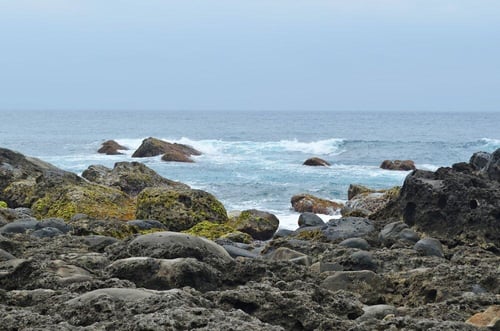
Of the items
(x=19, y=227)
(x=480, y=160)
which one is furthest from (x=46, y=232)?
(x=480, y=160)

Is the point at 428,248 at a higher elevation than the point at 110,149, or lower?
higher

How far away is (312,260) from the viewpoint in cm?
839

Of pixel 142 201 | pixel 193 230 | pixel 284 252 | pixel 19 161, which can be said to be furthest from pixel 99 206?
pixel 284 252

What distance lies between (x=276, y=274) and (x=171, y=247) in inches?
38.8

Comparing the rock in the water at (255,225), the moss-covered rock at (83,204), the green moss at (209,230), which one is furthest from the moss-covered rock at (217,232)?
the moss-covered rock at (83,204)

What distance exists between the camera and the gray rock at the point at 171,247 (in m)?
6.16

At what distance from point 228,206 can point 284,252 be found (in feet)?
42.7

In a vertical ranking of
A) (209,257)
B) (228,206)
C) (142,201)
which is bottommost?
(228,206)

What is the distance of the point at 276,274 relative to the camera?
6090mm

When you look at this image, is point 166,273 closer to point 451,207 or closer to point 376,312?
point 376,312

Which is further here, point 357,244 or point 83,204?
point 83,204

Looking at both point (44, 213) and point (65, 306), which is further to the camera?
point (44, 213)

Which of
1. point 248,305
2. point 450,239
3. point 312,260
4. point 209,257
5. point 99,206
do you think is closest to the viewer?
point 248,305

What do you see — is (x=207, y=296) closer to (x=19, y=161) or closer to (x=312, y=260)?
(x=312, y=260)
